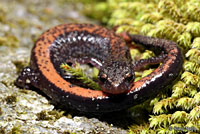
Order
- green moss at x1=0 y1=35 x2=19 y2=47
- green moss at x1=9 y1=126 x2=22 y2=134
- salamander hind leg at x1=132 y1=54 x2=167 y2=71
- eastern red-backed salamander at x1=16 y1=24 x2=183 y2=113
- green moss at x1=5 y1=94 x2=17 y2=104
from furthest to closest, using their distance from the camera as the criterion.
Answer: green moss at x1=0 y1=35 x2=19 y2=47
salamander hind leg at x1=132 y1=54 x2=167 y2=71
green moss at x1=5 y1=94 x2=17 y2=104
eastern red-backed salamander at x1=16 y1=24 x2=183 y2=113
green moss at x1=9 y1=126 x2=22 y2=134

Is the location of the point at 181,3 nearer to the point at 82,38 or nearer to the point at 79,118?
the point at 82,38

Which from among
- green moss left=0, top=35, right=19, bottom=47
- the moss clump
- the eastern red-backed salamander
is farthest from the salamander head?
green moss left=0, top=35, right=19, bottom=47

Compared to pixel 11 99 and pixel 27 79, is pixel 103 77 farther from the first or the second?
pixel 11 99

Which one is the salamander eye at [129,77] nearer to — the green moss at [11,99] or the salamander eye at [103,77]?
the salamander eye at [103,77]

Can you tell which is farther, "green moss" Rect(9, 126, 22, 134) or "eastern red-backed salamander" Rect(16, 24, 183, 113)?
"eastern red-backed salamander" Rect(16, 24, 183, 113)

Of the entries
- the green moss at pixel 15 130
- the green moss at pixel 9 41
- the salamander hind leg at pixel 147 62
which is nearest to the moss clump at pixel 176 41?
the salamander hind leg at pixel 147 62

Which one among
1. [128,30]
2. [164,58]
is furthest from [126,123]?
[128,30]

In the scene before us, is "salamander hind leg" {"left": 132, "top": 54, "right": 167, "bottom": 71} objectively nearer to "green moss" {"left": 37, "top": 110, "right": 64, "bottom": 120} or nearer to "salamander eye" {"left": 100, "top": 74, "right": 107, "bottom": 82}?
"salamander eye" {"left": 100, "top": 74, "right": 107, "bottom": 82}

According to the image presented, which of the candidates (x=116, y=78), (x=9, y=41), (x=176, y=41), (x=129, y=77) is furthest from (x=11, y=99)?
(x=176, y=41)
